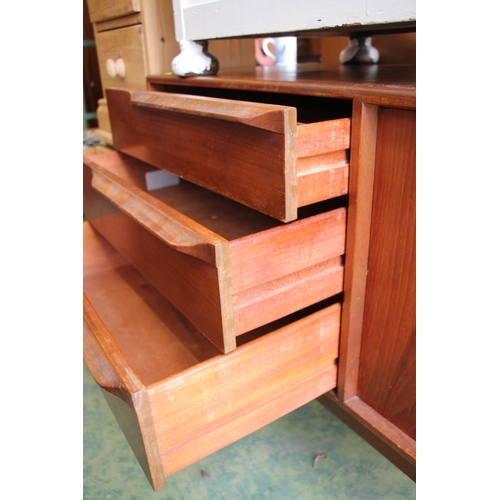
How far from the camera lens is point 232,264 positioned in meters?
0.55

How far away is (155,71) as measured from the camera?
0.99 m

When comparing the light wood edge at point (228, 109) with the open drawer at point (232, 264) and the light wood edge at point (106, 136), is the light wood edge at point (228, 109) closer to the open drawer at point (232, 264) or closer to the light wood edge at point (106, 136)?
the open drawer at point (232, 264)

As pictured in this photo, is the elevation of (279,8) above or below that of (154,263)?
above

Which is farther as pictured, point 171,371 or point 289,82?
point 171,371

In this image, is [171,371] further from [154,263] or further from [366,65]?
[366,65]

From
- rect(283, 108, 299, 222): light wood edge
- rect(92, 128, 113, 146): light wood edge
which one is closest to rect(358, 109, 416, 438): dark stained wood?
rect(283, 108, 299, 222): light wood edge

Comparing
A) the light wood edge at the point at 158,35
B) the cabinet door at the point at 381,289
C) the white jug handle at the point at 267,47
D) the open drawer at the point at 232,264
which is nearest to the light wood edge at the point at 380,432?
the cabinet door at the point at 381,289

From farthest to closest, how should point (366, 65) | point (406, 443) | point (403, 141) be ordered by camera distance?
point (366, 65), point (406, 443), point (403, 141)

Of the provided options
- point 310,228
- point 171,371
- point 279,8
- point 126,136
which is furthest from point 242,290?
point 126,136

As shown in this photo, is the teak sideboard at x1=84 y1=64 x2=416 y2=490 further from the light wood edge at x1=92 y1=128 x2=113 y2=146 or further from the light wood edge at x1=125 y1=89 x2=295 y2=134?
the light wood edge at x1=92 y1=128 x2=113 y2=146

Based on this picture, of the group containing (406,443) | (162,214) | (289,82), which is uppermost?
(289,82)

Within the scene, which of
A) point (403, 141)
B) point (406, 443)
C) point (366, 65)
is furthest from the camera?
point (366, 65)

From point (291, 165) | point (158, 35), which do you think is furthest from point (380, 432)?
point (158, 35)

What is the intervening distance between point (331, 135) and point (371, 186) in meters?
0.09
